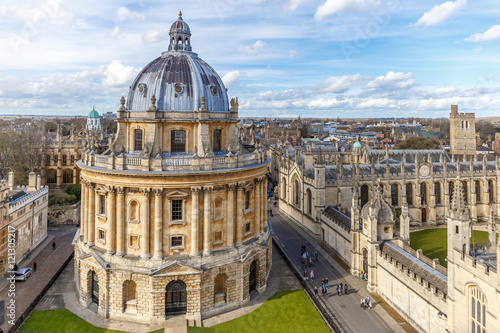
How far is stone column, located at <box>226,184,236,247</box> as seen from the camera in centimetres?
3083

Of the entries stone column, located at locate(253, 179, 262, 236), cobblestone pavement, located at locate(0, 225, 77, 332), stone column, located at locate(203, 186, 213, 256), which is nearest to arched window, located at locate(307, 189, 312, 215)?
stone column, located at locate(253, 179, 262, 236)

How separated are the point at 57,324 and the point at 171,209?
12.8 metres

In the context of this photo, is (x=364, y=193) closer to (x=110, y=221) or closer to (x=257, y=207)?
(x=257, y=207)

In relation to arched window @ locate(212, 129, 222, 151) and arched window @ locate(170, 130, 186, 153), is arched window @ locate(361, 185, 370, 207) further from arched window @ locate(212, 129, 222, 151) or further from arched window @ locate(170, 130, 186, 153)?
arched window @ locate(170, 130, 186, 153)

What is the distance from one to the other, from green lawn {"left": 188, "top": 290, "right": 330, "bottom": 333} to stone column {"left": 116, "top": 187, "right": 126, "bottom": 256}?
8768 mm

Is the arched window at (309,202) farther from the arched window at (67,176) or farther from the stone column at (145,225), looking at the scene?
the arched window at (67,176)

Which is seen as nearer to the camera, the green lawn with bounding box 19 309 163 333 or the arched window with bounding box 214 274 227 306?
the green lawn with bounding box 19 309 163 333

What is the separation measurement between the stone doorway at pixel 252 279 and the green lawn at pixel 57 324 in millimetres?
9419

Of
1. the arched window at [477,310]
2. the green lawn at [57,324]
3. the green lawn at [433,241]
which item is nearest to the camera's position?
the arched window at [477,310]

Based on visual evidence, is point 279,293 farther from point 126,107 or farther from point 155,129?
point 126,107

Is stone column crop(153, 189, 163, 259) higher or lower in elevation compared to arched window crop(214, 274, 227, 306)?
higher

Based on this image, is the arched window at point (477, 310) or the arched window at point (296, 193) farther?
the arched window at point (296, 193)

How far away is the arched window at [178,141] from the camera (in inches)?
1245

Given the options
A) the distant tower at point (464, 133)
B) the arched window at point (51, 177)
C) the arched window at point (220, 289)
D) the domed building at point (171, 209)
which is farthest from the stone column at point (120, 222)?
the distant tower at point (464, 133)
